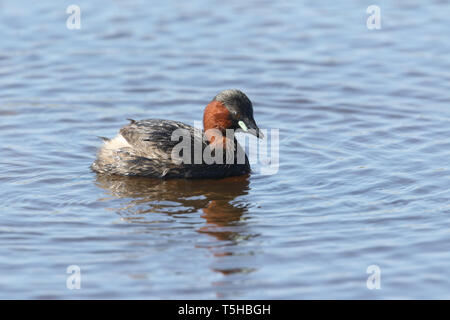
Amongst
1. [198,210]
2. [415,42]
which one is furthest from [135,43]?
[198,210]

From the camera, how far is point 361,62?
13.9 metres

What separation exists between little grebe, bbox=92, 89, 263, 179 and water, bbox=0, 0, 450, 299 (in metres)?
0.16

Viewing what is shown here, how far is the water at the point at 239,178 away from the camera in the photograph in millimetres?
7387

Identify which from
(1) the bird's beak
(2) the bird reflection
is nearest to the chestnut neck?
(1) the bird's beak

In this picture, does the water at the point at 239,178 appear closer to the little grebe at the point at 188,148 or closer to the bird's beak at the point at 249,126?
the little grebe at the point at 188,148

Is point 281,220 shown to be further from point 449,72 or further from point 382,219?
point 449,72

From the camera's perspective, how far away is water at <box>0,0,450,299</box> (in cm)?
739

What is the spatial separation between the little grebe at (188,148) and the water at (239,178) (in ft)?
0.53

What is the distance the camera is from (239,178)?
9906mm

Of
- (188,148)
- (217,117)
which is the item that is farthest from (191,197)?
(217,117)

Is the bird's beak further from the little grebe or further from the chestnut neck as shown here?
the chestnut neck

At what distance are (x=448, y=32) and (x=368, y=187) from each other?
663cm

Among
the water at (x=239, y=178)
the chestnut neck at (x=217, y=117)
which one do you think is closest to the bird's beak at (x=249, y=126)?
the chestnut neck at (x=217, y=117)

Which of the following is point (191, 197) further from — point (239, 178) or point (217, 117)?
point (217, 117)
